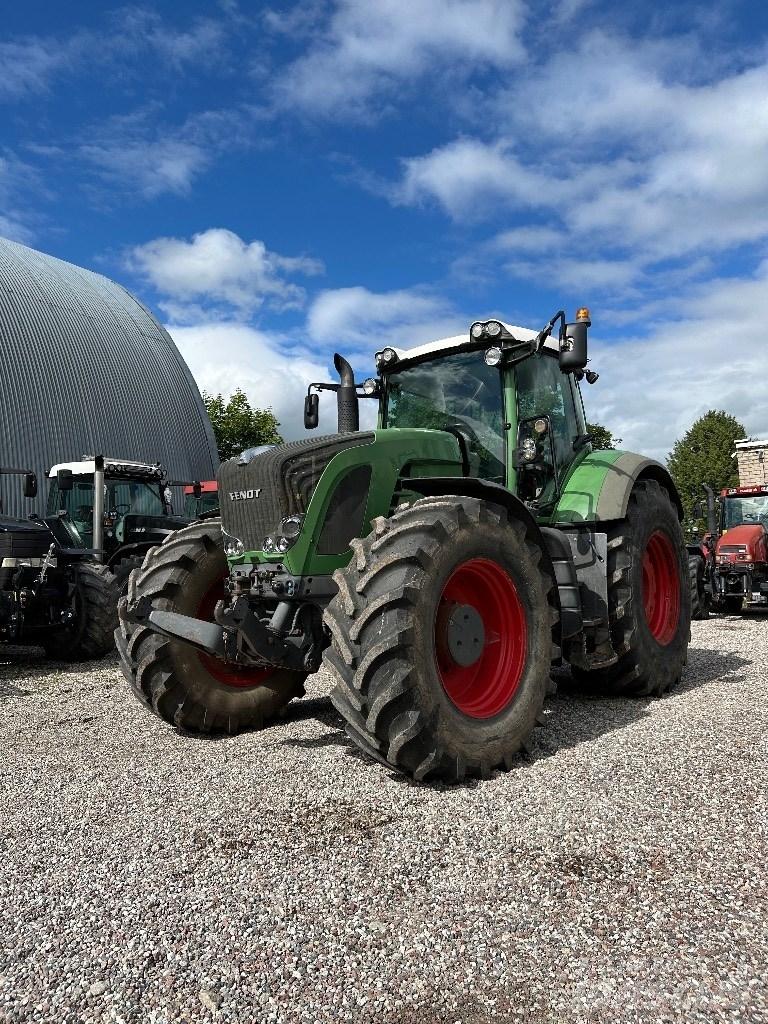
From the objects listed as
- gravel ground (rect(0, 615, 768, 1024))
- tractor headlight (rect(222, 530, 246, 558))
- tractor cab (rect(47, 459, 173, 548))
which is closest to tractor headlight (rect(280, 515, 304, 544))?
tractor headlight (rect(222, 530, 246, 558))

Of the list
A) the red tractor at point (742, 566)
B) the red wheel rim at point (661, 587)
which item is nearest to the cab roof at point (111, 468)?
the red wheel rim at point (661, 587)

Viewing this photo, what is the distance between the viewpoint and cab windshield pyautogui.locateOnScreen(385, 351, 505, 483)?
5.31 metres

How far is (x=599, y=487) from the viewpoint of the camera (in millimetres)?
5559

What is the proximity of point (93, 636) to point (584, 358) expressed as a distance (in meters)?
5.99

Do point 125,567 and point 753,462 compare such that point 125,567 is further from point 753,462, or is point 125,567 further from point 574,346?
point 753,462

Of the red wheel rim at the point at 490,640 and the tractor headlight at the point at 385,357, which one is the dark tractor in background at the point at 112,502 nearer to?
the tractor headlight at the point at 385,357

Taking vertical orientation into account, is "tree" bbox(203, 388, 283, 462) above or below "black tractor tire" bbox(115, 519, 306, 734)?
above

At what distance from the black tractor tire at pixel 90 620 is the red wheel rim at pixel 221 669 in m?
3.61

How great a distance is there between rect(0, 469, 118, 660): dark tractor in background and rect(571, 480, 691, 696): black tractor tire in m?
5.04

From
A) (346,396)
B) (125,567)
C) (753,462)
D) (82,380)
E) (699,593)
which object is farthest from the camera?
(82,380)

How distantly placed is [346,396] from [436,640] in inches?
91.3

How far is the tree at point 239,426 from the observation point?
42.8 m

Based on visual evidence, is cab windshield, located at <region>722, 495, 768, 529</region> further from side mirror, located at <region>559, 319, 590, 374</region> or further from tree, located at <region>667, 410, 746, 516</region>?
tree, located at <region>667, 410, 746, 516</region>

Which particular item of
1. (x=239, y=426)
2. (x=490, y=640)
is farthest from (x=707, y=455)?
(x=490, y=640)
